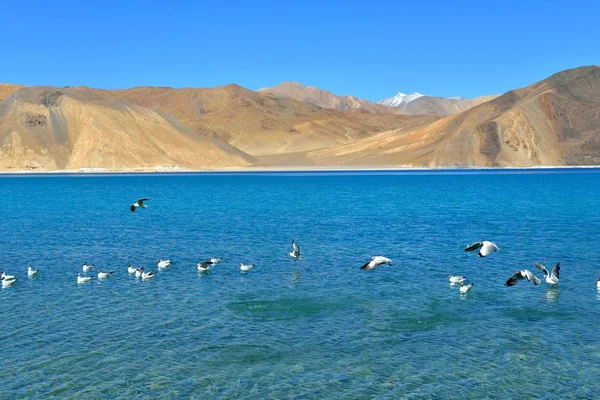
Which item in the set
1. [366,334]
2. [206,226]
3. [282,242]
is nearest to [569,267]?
[366,334]

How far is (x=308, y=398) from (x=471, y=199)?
252 ft

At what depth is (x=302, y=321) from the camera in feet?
77.7

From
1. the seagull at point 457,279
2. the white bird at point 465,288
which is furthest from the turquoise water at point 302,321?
the seagull at point 457,279

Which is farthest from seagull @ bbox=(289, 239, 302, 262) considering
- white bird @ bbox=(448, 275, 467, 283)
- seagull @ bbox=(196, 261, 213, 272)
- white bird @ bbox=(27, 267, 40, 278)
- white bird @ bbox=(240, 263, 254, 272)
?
white bird @ bbox=(27, 267, 40, 278)

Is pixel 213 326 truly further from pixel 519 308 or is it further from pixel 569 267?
pixel 569 267

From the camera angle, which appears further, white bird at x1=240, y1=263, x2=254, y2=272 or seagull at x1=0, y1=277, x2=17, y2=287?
white bird at x1=240, y1=263, x2=254, y2=272

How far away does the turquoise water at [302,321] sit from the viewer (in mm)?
18016

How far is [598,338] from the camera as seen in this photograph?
21.4 metres

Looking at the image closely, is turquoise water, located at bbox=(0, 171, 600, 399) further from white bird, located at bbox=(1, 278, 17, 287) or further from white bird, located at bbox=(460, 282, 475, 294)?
white bird, located at bbox=(1, 278, 17, 287)

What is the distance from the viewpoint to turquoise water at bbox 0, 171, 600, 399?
18016 millimetres

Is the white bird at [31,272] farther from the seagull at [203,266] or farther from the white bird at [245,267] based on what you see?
the white bird at [245,267]

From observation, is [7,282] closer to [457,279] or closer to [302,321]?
[302,321]

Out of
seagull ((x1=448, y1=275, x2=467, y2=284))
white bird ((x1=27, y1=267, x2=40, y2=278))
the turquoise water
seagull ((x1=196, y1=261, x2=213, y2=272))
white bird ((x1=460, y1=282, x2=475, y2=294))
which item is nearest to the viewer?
the turquoise water

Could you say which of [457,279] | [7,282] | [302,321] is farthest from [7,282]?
[457,279]
